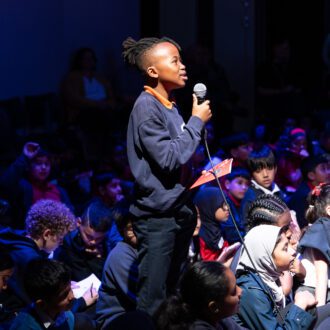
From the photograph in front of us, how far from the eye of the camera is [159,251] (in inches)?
170

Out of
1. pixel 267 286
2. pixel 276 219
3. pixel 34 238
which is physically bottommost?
pixel 34 238

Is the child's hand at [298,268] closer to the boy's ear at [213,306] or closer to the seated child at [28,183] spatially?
the boy's ear at [213,306]

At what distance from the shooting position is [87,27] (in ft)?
34.8

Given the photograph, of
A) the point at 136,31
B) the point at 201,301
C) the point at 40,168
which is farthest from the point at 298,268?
the point at 136,31

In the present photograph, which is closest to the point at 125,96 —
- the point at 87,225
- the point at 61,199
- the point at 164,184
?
the point at 61,199

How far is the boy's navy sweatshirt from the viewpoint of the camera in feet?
13.9

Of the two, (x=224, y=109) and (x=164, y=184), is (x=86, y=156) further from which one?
(x=164, y=184)

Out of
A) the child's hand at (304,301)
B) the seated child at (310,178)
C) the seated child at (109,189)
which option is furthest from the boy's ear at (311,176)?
the child's hand at (304,301)

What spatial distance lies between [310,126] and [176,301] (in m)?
6.26

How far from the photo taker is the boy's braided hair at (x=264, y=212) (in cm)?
512

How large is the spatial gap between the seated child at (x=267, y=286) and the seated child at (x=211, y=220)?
165cm

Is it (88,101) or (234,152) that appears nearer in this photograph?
(234,152)

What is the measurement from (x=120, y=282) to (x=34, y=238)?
45.3 inches

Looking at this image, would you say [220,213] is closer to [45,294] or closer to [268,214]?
[268,214]
